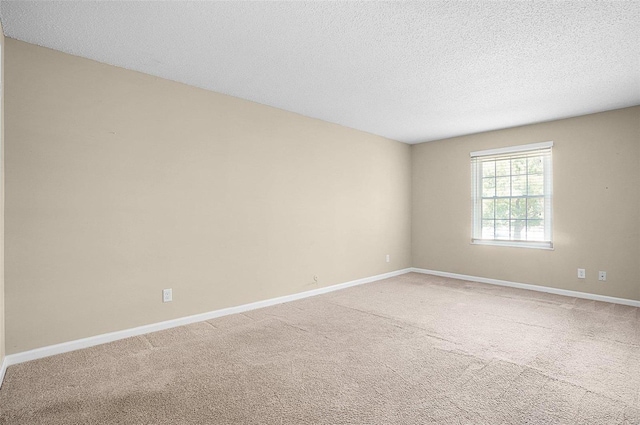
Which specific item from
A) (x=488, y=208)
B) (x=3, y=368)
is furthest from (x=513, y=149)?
(x=3, y=368)

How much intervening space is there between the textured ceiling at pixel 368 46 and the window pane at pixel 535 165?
3.37 ft

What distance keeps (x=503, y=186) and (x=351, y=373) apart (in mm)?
4265

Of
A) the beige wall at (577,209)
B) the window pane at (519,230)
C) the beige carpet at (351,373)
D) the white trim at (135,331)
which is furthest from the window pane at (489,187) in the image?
the white trim at (135,331)

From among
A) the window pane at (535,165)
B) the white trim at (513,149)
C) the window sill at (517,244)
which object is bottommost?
the window sill at (517,244)

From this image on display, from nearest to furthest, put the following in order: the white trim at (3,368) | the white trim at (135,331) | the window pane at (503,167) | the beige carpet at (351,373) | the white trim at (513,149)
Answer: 1. the beige carpet at (351,373)
2. the white trim at (3,368)
3. the white trim at (135,331)
4. the white trim at (513,149)
5. the window pane at (503,167)

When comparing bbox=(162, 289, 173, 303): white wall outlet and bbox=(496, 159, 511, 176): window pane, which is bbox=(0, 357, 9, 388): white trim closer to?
bbox=(162, 289, 173, 303): white wall outlet

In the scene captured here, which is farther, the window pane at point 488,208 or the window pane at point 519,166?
the window pane at point 488,208

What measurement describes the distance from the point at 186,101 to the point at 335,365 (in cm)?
289

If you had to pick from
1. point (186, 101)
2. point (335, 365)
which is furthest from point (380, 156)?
point (335, 365)

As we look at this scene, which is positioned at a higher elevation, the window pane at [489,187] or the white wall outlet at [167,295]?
the window pane at [489,187]

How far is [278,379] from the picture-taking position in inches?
90.2

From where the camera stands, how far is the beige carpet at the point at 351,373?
1.90 m

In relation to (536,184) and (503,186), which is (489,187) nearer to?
(503,186)

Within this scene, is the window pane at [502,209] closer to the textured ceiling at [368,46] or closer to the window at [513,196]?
the window at [513,196]
